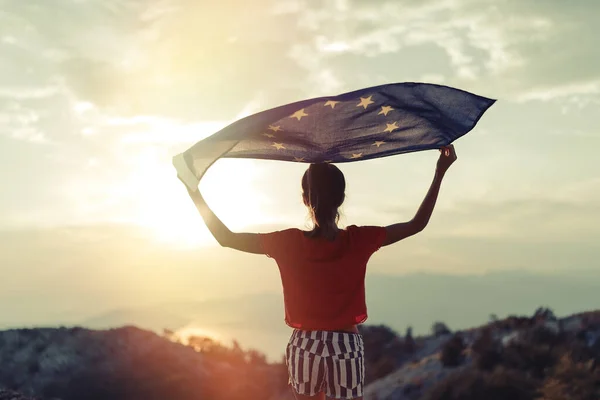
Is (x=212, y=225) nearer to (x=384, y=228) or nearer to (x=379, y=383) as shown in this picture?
(x=384, y=228)

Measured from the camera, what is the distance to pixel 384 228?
563 centimetres

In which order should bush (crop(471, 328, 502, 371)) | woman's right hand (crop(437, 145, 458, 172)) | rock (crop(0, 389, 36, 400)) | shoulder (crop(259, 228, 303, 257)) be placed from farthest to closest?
bush (crop(471, 328, 502, 371))
rock (crop(0, 389, 36, 400))
woman's right hand (crop(437, 145, 458, 172))
shoulder (crop(259, 228, 303, 257))

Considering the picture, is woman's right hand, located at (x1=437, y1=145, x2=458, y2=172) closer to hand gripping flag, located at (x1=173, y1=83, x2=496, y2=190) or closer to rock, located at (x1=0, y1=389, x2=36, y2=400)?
hand gripping flag, located at (x1=173, y1=83, x2=496, y2=190)

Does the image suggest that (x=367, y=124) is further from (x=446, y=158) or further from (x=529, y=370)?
(x=529, y=370)

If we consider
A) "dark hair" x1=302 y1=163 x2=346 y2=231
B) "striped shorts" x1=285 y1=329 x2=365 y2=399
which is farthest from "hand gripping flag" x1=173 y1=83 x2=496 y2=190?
"striped shorts" x1=285 y1=329 x2=365 y2=399

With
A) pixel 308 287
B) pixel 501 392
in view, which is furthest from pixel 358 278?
pixel 501 392

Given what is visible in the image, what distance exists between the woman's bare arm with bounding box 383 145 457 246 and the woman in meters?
0.27

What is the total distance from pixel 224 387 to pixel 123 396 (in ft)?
9.62

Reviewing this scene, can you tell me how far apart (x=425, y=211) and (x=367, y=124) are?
1101mm

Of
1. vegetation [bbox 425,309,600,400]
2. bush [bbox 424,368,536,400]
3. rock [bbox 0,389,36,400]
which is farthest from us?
bush [bbox 424,368,536,400]

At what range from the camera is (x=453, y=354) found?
19453 millimetres

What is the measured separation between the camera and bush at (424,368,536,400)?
16422mm

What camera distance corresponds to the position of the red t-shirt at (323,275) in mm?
5352

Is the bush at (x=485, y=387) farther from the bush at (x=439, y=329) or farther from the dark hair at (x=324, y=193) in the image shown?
the dark hair at (x=324, y=193)
